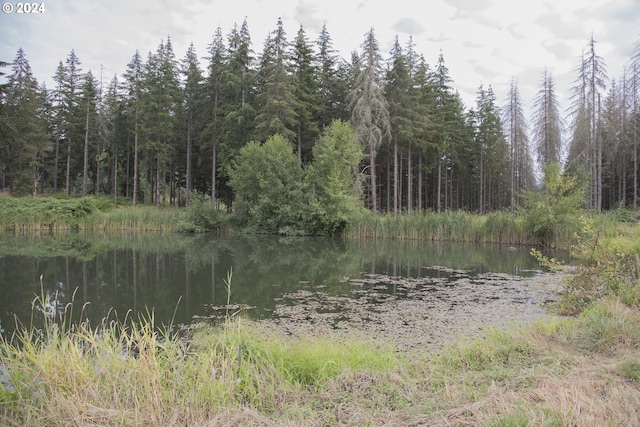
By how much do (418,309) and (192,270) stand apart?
25.0 ft

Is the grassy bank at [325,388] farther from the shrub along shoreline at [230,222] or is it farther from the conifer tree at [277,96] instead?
the conifer tree at [277,96]

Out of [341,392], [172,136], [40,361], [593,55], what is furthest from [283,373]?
[172,136]

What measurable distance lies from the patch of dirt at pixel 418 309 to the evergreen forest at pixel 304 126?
15.0m

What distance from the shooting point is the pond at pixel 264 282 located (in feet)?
24.7

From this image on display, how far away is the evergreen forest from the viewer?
2722 centimetres

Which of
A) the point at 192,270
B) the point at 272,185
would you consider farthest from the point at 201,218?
the point at 192,270

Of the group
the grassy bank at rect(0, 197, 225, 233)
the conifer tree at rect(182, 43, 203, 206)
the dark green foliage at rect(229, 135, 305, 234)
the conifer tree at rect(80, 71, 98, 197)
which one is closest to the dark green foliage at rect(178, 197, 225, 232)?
the grassy bank at rect(0, 197, 225, 233)

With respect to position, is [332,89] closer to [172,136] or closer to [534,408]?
[172,136]

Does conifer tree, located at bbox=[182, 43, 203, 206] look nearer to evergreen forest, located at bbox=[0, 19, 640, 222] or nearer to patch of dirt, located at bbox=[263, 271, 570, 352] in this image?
evergreen forest, located at bbox=[0, 19, 640, 222]

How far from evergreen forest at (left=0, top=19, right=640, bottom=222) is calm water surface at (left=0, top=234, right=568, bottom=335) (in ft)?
28.0

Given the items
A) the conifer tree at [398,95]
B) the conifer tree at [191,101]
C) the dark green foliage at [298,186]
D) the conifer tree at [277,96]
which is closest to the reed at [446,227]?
the dark green foliage at [298,186]

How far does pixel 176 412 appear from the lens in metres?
2.75

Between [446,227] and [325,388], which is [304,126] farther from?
[325,388]

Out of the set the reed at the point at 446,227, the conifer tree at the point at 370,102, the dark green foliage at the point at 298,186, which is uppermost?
the conifer tree at the point at 370,102
